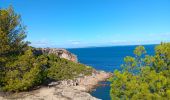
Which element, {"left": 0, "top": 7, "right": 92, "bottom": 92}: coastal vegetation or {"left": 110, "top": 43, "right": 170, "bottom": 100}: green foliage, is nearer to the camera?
{"left": 110, "top": 43, "right": 170, "bottom": 100}: green foliage

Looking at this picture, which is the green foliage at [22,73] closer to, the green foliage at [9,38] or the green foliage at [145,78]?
the green foliage at [9,38]

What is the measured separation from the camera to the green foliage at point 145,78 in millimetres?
30136

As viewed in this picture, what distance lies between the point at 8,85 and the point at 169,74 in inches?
1107

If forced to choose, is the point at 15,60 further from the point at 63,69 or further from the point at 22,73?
the point at 63,69

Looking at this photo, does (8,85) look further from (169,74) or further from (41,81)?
(169,74)

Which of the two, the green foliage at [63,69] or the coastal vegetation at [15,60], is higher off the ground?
the coastal vegetation at [15,60]

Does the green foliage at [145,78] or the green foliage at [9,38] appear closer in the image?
the green foliage at [145,78]

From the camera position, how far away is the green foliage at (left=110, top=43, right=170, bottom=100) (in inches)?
1186

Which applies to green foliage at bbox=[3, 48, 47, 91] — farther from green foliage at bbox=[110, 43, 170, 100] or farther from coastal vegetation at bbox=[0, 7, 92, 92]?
green foliage at bbox=[110, 43, 170, 100]

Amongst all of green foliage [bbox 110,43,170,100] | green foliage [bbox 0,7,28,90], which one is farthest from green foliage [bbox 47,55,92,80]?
green foliage [bbox 110,43,170,100]

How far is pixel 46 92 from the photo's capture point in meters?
49.0

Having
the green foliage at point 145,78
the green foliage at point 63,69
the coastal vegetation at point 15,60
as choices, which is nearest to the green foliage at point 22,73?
the coastal vegetation at point 15,60

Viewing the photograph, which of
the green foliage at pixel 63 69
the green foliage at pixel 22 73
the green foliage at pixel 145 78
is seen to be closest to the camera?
the green foliage at pixel 145 78

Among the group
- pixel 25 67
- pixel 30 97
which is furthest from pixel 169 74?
pixel 25 67
